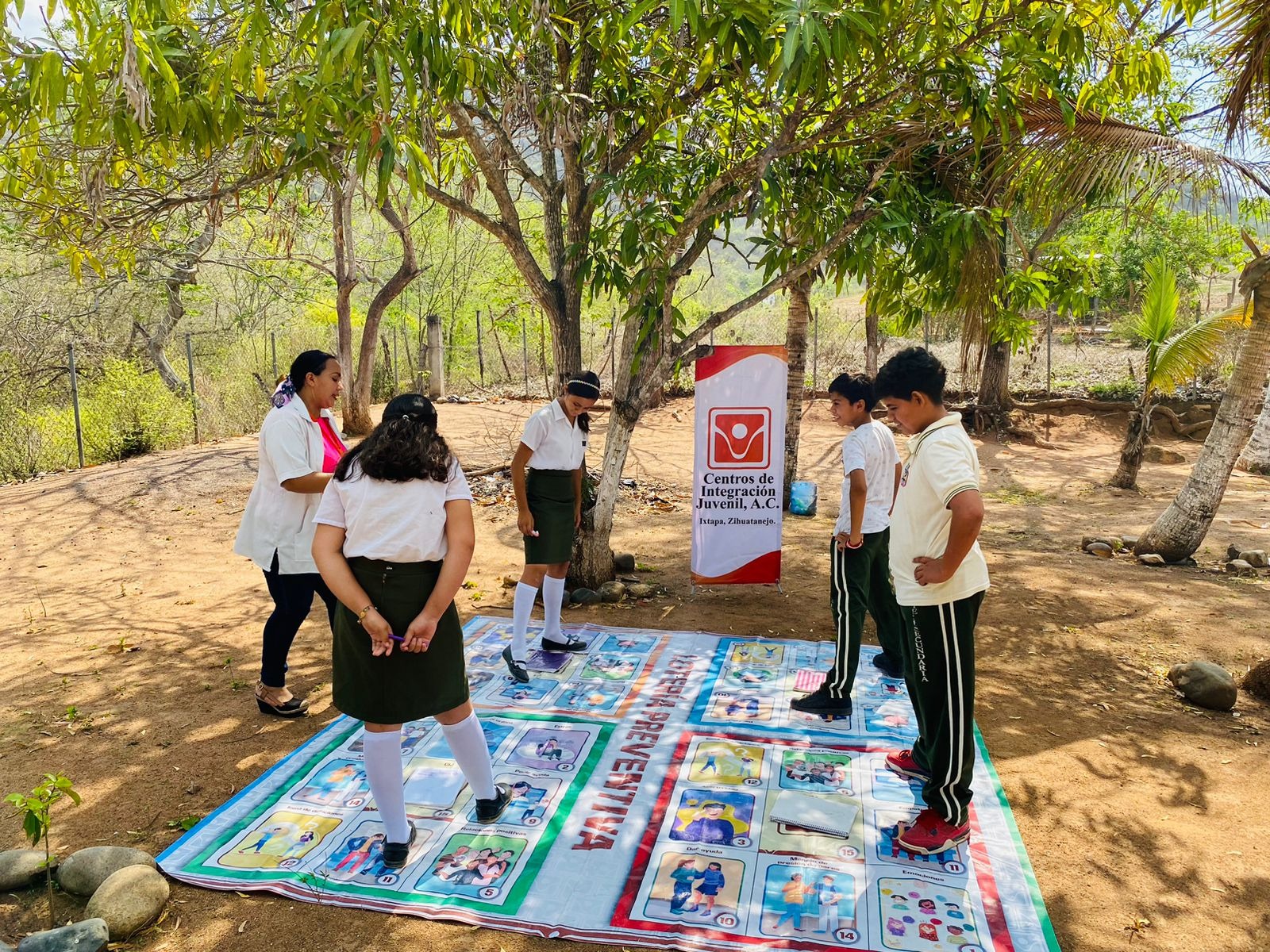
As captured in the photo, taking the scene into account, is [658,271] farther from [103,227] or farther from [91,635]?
[91,635]

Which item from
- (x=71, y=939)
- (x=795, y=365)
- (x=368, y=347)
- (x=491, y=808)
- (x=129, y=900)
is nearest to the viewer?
(x=71, y=939)

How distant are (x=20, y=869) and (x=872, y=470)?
351 cm

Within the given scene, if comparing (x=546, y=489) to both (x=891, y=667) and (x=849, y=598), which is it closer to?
(x=849, y=598)

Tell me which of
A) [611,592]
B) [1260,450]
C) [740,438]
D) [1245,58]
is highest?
[1245,58]

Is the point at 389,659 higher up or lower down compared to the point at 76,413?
lower down

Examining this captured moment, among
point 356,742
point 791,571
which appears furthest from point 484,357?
point 356,742

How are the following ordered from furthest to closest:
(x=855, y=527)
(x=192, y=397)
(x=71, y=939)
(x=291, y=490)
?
1. (x=192, y=397)
2. (x=855, y=527)
3. (x=291, y=490)
4. (x=71, y=939)

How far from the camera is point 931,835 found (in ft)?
9.31

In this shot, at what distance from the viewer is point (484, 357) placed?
22375 mm

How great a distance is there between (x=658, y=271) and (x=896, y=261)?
216 cm

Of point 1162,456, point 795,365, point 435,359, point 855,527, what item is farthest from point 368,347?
point 1162,456

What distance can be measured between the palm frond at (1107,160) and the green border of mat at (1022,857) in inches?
149

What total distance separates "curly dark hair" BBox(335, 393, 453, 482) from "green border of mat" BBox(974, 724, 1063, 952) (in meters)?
2.23

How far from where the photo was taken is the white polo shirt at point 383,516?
254cm
